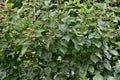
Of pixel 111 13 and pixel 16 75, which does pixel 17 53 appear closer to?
pixel 16 75

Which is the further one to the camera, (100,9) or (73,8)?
(73,8)

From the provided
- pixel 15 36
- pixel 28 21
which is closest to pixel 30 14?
pixel 28 21

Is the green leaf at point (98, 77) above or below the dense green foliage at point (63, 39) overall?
below

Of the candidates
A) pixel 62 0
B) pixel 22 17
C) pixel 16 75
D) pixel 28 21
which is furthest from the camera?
pixel 62 0

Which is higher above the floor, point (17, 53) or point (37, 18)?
point (37, 18)

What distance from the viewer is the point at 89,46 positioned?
1.92 metres

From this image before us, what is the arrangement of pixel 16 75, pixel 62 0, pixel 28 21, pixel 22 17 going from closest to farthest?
pixel 28 21
pixel 22 17
pixel 16 75
pixel 62 0

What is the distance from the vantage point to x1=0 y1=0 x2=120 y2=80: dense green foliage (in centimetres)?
189

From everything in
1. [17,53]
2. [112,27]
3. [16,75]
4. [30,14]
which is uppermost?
[30,14]

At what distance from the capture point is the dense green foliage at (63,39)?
74.3 inches

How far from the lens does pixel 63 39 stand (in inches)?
75.2

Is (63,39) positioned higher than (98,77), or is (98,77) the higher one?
(63,39)

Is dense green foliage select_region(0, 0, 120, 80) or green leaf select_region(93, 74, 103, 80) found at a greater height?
dense green foliage select_region(0, 0, 120, 80)

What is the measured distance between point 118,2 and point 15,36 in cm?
101
